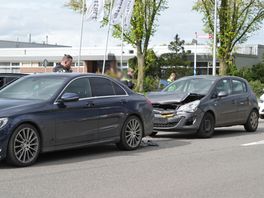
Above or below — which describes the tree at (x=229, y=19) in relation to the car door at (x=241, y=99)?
above

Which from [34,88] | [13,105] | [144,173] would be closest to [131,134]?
[34,88]

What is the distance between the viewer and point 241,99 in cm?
1555

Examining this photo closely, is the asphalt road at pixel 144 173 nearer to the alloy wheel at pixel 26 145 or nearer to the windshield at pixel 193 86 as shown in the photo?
the alloy wheel at pixel 26 145

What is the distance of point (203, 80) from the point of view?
1509 cm

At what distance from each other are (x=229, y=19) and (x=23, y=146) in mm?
31304

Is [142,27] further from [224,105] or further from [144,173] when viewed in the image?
[144,173]

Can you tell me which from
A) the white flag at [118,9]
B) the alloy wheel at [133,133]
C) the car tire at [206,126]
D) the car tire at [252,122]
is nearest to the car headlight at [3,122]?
the alloy wheel at [133,133]

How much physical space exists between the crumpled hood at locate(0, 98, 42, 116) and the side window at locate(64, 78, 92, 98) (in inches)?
36.1

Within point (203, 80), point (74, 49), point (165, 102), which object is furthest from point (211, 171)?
point (74, 49)

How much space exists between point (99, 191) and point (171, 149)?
4577 millimetres

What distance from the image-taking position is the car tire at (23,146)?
9000 millimetres

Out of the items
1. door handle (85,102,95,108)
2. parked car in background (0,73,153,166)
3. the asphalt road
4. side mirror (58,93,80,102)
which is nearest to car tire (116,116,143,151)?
parked car in background (0,73,153,166)

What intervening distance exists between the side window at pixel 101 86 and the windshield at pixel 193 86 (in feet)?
12.7

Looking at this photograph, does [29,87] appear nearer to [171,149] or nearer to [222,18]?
[171,149]
